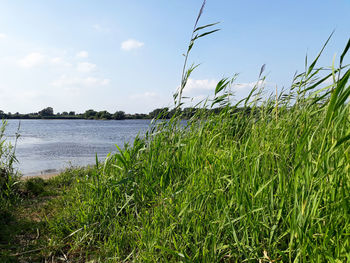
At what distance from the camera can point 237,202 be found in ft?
6.67

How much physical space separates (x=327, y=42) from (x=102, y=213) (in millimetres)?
2678

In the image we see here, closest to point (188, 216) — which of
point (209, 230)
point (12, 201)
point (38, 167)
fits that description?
point (209, 230)

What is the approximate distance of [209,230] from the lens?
214cm

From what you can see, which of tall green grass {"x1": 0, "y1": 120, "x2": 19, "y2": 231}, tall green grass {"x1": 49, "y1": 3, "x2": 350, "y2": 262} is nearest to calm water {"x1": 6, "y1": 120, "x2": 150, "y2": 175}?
tall green grass {"x1": 0, "y1": 120, "x2": 19, "y2": 231}

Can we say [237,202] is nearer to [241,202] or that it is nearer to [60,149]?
[241,202]

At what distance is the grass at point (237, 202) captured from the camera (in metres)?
1.66

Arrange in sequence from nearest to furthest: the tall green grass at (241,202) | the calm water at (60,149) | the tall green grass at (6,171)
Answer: the tall green grass at (241,202) → the tall green grass at (6,171) → the calm water at (60,149)

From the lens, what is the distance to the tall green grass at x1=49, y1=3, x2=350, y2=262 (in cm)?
166

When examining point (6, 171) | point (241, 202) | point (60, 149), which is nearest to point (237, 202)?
point (241, 202)

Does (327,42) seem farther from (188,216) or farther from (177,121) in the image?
(177,121)

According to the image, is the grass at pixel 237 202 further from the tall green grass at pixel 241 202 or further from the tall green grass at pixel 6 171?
the tall green grass at pixel 6 171

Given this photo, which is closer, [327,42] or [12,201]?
[327,42]

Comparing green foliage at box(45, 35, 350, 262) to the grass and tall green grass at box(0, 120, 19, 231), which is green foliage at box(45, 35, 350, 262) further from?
tall green grass at box(0, 120, 19, 231)

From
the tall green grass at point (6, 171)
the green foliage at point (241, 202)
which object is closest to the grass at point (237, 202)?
the green foliage at point (241, 202)
